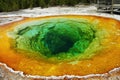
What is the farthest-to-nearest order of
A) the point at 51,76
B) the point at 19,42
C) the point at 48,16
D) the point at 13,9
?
1. the point at 13,9
2. the point at 48,16
3. the point at 19,42
4. the point at 51,76

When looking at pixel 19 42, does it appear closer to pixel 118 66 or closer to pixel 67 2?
pixel 118 66

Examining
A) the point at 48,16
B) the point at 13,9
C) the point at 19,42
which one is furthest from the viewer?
the point at 13,9

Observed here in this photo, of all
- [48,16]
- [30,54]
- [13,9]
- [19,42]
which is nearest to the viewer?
[30,54]

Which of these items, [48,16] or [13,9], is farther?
[13,9]

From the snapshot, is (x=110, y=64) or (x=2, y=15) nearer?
(x=110, y=64)

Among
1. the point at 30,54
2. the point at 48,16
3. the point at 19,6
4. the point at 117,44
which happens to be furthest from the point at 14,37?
the point at 19,6

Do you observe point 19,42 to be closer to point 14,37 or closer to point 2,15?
point 14,37

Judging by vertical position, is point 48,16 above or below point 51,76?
above

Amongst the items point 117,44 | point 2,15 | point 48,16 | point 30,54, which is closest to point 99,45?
point 117,44

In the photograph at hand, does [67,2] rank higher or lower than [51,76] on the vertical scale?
higher
